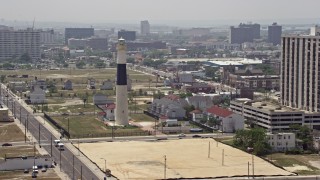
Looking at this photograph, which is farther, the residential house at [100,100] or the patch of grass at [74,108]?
the residential house at [100,100]

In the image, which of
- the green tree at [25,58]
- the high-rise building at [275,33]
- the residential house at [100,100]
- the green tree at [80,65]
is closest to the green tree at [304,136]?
the residential house at [100,100]

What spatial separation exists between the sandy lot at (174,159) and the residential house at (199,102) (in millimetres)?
16847

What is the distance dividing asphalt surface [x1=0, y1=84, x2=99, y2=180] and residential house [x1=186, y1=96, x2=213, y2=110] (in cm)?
1491

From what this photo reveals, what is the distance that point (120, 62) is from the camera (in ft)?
186

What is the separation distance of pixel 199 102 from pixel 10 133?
830 inches

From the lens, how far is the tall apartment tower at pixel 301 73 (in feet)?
215

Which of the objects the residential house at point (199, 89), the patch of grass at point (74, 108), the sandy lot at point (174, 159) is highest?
the residential house at point (199, 89)

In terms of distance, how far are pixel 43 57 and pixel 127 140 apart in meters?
102

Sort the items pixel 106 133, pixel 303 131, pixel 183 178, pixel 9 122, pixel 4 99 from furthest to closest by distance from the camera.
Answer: pixel 4 99
pixel 9 122
pixel 106 133
pixel 303 131
pixel 183 178

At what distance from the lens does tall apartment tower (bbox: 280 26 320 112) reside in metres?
65.6

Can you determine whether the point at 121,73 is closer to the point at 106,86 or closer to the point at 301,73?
the point at 301,73

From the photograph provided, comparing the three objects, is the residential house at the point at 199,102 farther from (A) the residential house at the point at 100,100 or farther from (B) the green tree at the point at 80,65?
(B) the green tree at the point at 80,65

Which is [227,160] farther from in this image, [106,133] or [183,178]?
[106,133]

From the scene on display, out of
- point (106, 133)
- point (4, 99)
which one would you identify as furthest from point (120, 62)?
point (4, 99)
